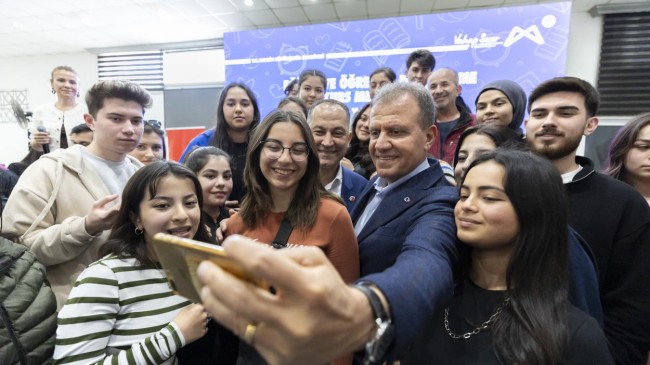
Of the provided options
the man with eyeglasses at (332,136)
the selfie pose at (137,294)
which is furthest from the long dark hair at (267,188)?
the man with eyeglasses at (332,136)

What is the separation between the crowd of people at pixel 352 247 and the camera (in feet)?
1.72

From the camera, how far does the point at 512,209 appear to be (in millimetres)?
927

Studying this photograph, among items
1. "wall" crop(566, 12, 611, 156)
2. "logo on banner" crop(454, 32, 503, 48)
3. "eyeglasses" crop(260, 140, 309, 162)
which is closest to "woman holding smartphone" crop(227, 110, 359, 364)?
"eyeglasses" crop(260, 140, 309, 162)

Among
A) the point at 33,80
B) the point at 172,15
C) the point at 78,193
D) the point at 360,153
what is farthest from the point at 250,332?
the point at 33,80

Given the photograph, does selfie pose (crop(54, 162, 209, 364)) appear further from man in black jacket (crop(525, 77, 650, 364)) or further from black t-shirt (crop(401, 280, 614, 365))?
man in black jacket (crop(525, 77, 650, 364))

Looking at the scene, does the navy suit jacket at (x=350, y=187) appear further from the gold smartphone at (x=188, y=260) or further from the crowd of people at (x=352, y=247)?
the gold smartphone at (x=188, y=260)

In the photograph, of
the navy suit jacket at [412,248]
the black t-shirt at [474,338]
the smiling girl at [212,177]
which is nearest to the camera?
the navy suit jacket at [412,248]

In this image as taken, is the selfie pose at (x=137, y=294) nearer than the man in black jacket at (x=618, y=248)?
Yes

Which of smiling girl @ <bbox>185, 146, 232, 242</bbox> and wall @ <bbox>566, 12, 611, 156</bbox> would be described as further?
wall @ <bbox>566, 12, 611, 156</bbox>

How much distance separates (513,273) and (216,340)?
116 cm

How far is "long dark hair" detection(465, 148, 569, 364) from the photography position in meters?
0.89

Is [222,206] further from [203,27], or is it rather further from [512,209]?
[203,27]

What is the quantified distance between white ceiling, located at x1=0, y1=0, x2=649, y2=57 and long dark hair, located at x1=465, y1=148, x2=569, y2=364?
182 inches

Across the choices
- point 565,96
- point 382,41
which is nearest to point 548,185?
point 565,96
